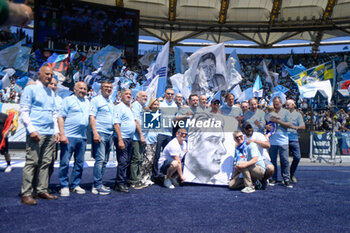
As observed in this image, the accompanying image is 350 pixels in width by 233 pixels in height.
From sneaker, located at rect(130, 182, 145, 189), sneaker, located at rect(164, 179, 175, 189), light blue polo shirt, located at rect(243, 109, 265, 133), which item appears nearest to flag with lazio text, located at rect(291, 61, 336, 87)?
light blue polo shirt, located at rect(243, 109, 265, 133)

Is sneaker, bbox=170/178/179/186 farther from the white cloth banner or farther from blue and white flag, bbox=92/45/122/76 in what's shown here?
blue and white flag, bbox=92/45/122/76

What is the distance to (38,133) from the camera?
403cm

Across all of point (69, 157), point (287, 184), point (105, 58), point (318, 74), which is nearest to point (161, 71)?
point (69, 157)

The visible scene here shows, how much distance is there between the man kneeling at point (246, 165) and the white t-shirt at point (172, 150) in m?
1.03

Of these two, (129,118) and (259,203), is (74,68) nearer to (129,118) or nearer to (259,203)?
(129,118)

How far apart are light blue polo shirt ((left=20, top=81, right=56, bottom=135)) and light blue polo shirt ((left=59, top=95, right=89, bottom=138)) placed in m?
0.40

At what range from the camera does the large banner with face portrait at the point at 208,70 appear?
6.93 meters

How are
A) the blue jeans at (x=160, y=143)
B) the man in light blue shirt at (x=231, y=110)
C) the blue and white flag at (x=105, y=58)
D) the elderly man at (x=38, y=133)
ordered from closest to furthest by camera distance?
the elderly man at (x=38, y=133)
the blue jeans at (x=160, y=143)
the man in light blue shirt at (x=231, y=110)
the blue and white flag at (x=105, y=58)

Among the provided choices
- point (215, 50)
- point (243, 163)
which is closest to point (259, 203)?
point (243, 163)

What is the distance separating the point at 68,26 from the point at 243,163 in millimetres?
16410

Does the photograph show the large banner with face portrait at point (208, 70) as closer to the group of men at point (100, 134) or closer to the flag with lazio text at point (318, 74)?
the group of men at point (100, 134)

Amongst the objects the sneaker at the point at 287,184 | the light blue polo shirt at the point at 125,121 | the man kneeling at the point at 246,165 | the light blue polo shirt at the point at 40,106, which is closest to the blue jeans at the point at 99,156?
the light blue polo shirt at the point at 125,121

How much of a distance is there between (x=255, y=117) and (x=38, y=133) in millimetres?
4219

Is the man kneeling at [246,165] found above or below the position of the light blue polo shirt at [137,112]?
below
